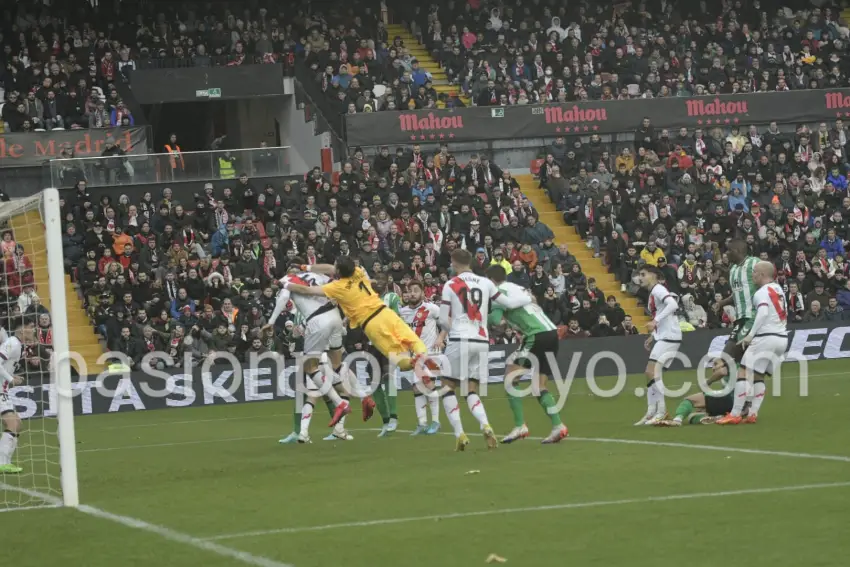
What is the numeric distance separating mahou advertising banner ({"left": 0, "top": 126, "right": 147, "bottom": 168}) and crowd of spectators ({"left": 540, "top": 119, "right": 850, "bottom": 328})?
1051cm

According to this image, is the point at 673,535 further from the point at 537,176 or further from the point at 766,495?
the point at 537,176

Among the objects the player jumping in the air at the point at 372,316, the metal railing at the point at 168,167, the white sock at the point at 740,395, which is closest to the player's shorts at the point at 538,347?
the player jumping in the air at the point at 372,316

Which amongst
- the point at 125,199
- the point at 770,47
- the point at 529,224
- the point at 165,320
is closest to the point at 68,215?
the point at 125,199

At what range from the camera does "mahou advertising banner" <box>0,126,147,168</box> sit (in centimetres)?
3278

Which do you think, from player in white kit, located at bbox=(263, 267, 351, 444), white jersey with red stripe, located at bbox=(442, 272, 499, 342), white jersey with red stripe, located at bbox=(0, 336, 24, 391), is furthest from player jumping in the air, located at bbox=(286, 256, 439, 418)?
white jersey with red stripe, located at bbox=(0, 336, 24, 391)

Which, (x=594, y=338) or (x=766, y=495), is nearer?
(x=766, y=495)

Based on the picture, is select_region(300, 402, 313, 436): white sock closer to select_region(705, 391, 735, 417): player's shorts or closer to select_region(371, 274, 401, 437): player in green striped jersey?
select_region(371, 274, 401, 437): player in green striped jersey

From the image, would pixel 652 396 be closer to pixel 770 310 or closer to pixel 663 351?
pixel 663 351

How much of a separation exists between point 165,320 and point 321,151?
10.1 metres

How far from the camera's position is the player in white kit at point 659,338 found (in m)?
16.2

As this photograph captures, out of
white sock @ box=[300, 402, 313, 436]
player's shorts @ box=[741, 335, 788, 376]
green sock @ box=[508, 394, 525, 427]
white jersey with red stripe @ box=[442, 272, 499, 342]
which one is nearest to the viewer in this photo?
white jersey with red stripe @ box=[442, 272, 499, 342]

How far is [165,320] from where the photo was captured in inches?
1042

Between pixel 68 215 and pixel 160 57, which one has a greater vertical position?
pixel 160 57

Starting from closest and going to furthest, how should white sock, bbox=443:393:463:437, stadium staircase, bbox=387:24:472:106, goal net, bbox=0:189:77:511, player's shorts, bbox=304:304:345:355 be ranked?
goal net, bbox=0:189:77:511, white sock, bbox=443:393:463:437, player's shorts, bbox=304:304:345:355, stadium staircase, bbox=387:24:472:106
